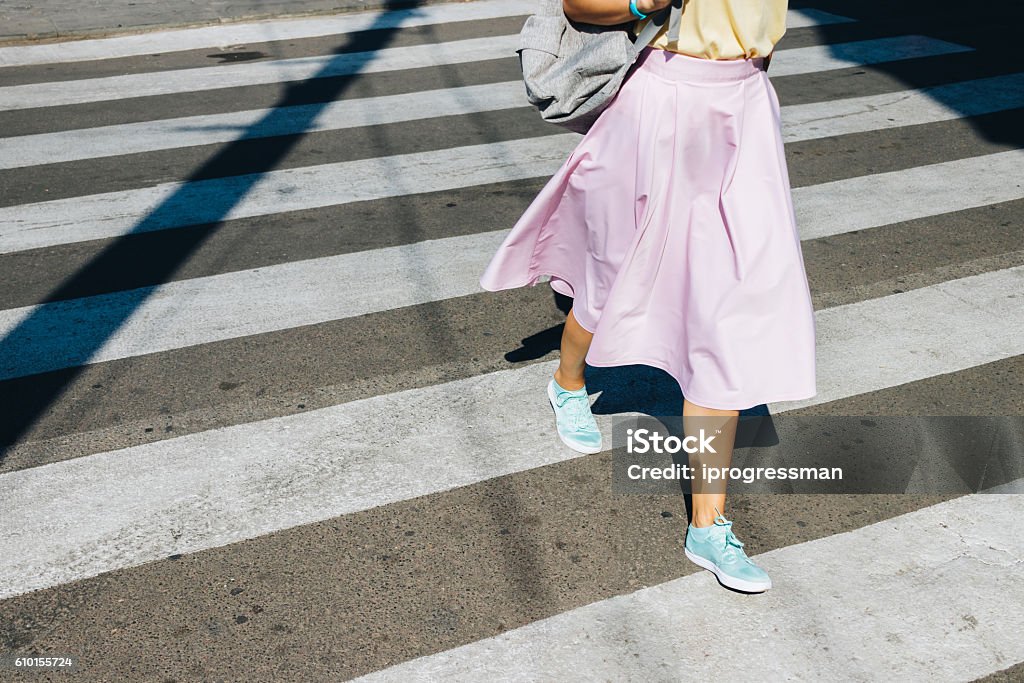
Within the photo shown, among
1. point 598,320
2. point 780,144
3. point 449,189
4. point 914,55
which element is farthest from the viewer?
point 914,55

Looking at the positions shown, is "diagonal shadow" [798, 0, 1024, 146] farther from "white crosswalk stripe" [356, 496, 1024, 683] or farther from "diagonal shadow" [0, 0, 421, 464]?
"white crosswalk stripe" [356, 496, 1024, 683]

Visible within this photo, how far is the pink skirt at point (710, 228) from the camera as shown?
9.23 ft

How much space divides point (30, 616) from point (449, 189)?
337 cm

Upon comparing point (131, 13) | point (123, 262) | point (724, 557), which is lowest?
point (724, 557)

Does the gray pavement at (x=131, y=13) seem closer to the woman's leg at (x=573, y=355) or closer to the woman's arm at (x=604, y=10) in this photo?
the woman's leg at (x=573, y=355)

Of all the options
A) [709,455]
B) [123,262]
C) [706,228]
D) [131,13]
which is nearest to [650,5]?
[706,228]

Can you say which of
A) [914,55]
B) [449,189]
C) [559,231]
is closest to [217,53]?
[449,189]

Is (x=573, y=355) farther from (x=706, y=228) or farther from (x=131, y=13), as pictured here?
(x=131, y=13)

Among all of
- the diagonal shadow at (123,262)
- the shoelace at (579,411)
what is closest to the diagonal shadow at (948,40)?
the diagonal shadow at (123,262)

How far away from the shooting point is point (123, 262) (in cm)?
491

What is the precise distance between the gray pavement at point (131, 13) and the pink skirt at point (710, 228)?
7.03m

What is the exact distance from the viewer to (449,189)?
18.8 feet

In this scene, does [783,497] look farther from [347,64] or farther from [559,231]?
[347,64]

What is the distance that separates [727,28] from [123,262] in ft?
10.3
